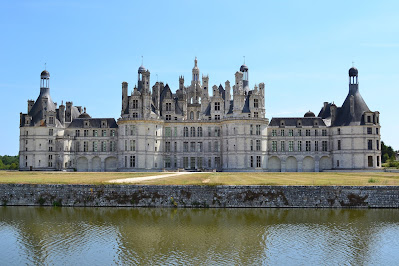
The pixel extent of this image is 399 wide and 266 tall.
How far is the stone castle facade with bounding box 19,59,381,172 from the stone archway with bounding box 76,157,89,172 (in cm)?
16

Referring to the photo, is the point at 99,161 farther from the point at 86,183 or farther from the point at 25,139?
the point at 86,183

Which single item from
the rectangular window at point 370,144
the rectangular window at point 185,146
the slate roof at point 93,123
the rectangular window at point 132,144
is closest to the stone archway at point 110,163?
the slate roof at point 93,123

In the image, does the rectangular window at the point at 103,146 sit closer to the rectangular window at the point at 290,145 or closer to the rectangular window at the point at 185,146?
the rectangular window at the point at 185,146

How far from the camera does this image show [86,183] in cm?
3919

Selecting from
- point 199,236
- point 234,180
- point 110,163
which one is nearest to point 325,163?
point 110,163

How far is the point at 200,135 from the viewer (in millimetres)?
76812

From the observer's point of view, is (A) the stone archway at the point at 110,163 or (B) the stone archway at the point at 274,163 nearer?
(B) the stone archway at the point at 274,163

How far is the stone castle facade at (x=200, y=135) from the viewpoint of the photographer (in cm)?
7256

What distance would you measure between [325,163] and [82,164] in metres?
39.9

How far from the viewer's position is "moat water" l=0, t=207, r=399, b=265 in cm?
2162

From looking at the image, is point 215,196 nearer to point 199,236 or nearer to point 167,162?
point 199,236

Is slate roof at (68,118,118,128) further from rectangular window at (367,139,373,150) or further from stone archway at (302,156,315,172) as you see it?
rectangular window at (367,139,373,150)

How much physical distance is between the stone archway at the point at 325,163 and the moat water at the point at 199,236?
40.9m

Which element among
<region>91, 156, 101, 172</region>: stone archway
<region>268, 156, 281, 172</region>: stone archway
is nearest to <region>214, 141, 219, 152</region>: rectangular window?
<region>268, 156, 281, 172</region>: stone archway
